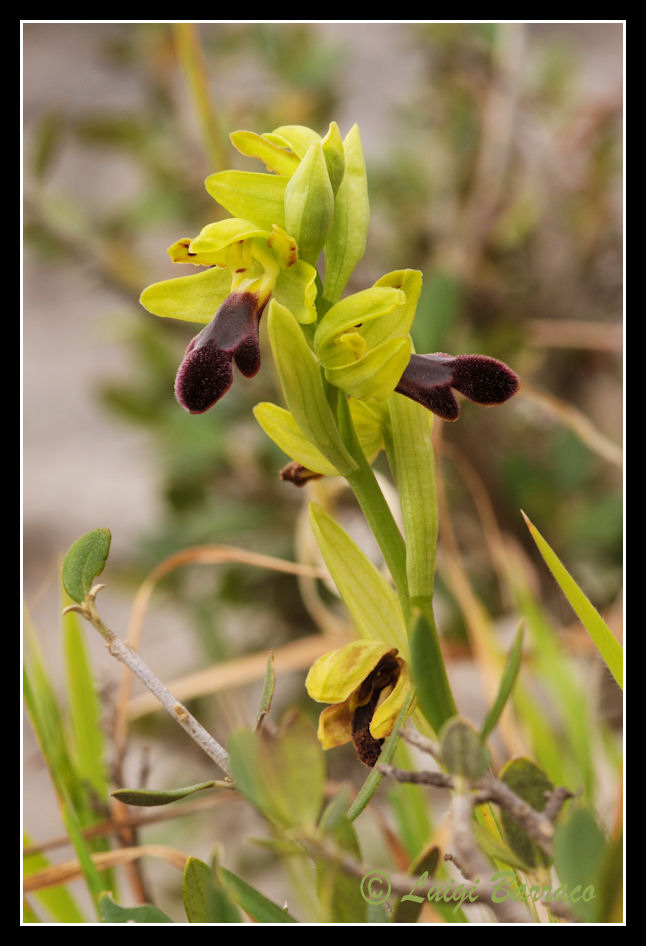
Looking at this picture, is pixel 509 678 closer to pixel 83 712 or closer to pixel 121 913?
pixel 121 913

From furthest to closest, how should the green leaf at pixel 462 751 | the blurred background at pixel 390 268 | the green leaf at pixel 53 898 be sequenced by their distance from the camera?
the blurred background at pixel 390 268 < the green leaf at pixel 53 898 < the green leaf at pixel 462 751

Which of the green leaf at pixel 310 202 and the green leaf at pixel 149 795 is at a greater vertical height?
the green leaf at pixel 310 202

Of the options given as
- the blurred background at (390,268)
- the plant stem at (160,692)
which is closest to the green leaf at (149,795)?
the plant stem at (160,692)

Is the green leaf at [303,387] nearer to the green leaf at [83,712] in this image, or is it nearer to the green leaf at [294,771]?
the green leaf at [294,771]

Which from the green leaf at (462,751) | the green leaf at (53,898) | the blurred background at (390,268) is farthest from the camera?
the blurred background at (390,268)

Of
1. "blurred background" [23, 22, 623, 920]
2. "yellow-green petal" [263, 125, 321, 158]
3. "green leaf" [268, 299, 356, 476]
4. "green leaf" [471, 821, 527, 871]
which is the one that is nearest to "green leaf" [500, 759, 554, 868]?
"green leaf" [471, 821, 527, 871]

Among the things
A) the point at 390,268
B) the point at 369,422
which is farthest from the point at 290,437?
the point at 390,268

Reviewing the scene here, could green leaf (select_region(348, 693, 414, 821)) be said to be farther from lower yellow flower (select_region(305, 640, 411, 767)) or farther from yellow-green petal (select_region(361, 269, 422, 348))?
yellow-green petal (select_region(361, 269, 422, 348))
